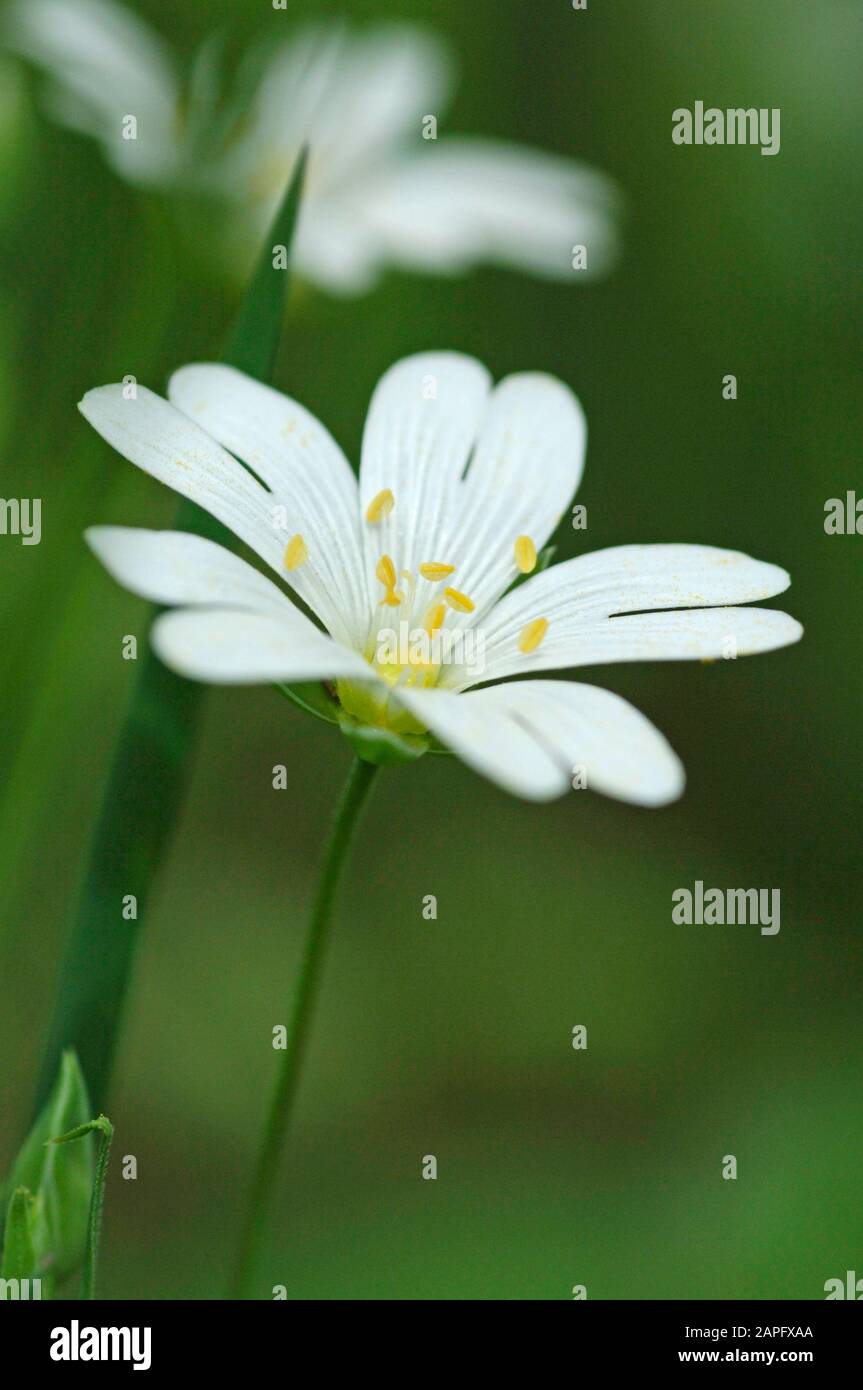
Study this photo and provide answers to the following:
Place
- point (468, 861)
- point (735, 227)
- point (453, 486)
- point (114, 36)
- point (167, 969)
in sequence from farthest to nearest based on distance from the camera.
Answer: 1. point (735, 227)
2. point (468, 861)
3. point (167, 969)
4. point (114, 36)
5. point (453, 486)

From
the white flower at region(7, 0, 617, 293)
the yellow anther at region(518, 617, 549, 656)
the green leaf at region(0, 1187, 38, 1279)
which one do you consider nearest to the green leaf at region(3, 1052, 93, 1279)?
the green leaf at region(0, 1187, 38, 1279)

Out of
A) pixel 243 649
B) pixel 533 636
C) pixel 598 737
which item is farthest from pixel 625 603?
pixel 243 649

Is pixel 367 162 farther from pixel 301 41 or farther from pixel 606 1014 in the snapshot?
pixel 606 1014

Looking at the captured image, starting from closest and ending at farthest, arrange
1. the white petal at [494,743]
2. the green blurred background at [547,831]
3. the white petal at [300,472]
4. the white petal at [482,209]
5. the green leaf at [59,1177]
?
the white petal at [494,743] < the green leaf at [59,1177] < the white petal at [300,472] < the green blurred background at [547,831] < the white petal at [482,209]

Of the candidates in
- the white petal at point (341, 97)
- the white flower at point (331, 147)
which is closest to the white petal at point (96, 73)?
the white flower at point (331, 147)

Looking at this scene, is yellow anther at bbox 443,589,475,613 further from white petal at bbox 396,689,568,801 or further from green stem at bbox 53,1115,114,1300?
green stem at bbox 53,1115,114,1300

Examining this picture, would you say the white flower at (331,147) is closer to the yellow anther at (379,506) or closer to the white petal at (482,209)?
the white petal at (482,209)
